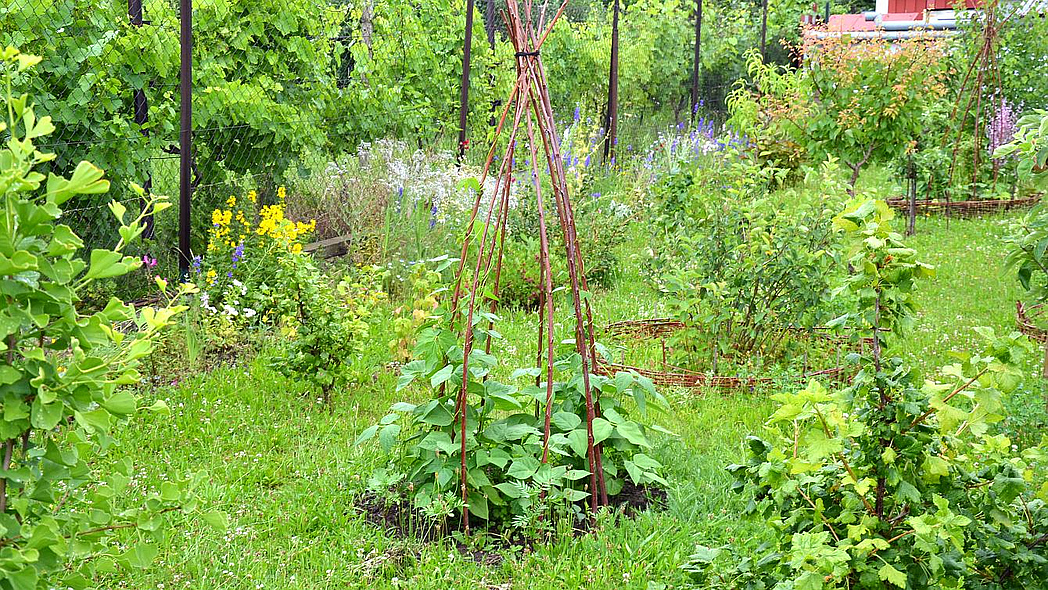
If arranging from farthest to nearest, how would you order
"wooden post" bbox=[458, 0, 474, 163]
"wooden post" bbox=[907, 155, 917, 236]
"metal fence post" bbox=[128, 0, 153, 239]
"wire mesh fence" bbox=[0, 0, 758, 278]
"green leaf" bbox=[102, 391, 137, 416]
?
"wooden post" bbox=[907, 155, 917, 236] < "wooden post" bbox=[458, 0, 474, 163] < "metal fence post" bbox=[128, 0, 153, 239] < "wire mesh fence" bbox=[0, 0, 758, 278] < "green leaf" bbox=[102, 391, 137, 416]

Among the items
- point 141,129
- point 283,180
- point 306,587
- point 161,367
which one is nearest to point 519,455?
point 306,587

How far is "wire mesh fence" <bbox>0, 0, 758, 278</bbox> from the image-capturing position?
4973mm

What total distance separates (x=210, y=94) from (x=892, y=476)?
4942 millimetres

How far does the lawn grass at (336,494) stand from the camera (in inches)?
110

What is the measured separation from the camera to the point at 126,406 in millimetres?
1728

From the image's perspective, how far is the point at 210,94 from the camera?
224 inches

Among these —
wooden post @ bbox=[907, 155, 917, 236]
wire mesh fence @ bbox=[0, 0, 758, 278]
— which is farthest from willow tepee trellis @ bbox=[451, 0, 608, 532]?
wooden post @ bbox=[907, 155, 917, 236]

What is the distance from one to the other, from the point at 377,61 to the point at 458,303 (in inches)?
203

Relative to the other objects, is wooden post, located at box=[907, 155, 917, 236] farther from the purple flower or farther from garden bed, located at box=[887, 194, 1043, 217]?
the purple flower

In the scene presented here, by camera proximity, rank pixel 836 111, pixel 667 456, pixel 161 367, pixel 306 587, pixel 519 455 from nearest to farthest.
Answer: pixel 306 587, pixel 519 455, pixel 667 456, pixel 161 367, pixel 836 111

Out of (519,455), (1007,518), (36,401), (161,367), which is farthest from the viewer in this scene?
(161,367)

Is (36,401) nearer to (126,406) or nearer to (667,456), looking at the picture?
(126,406)

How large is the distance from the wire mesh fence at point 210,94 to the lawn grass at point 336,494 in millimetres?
1621

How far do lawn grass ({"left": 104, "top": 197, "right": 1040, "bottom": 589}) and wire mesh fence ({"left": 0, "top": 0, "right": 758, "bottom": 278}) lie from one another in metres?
1.62
